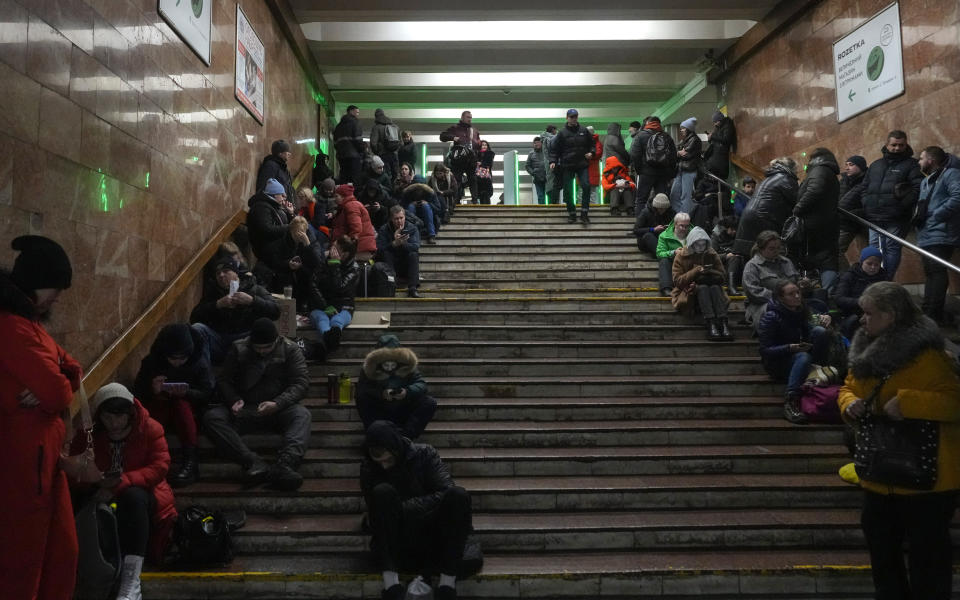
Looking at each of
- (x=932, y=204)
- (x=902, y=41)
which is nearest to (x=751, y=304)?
(x=932, y=204)

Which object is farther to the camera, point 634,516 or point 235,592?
point 634,516

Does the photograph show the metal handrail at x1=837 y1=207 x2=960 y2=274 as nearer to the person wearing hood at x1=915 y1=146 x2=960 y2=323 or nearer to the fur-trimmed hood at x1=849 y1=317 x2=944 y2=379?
the person wearing hood at x1=915 y1=146 x2=960 y2=323

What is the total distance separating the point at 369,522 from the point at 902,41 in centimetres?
807

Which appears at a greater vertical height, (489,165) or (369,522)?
(489,165)

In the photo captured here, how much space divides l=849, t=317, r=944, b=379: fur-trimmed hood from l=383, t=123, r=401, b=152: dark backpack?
1003 cm

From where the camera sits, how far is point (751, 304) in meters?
7.30

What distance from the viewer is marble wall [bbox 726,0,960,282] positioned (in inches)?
305

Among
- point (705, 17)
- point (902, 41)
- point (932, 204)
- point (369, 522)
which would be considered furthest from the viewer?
point (705, 17)

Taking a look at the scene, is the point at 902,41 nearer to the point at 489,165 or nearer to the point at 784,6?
the point at 784,6

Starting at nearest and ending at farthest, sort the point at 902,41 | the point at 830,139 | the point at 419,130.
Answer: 1. the point at 902,41
2. the point at 830,139
3. the point at 419,130

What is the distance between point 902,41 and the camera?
839 cm

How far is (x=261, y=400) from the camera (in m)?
5.57

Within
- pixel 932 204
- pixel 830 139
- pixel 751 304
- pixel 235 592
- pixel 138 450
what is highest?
pixel 830 139

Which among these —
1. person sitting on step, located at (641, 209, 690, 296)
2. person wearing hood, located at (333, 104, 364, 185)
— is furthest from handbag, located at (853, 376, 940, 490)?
person wearing hood, located at (333, 104, 364, 185)
